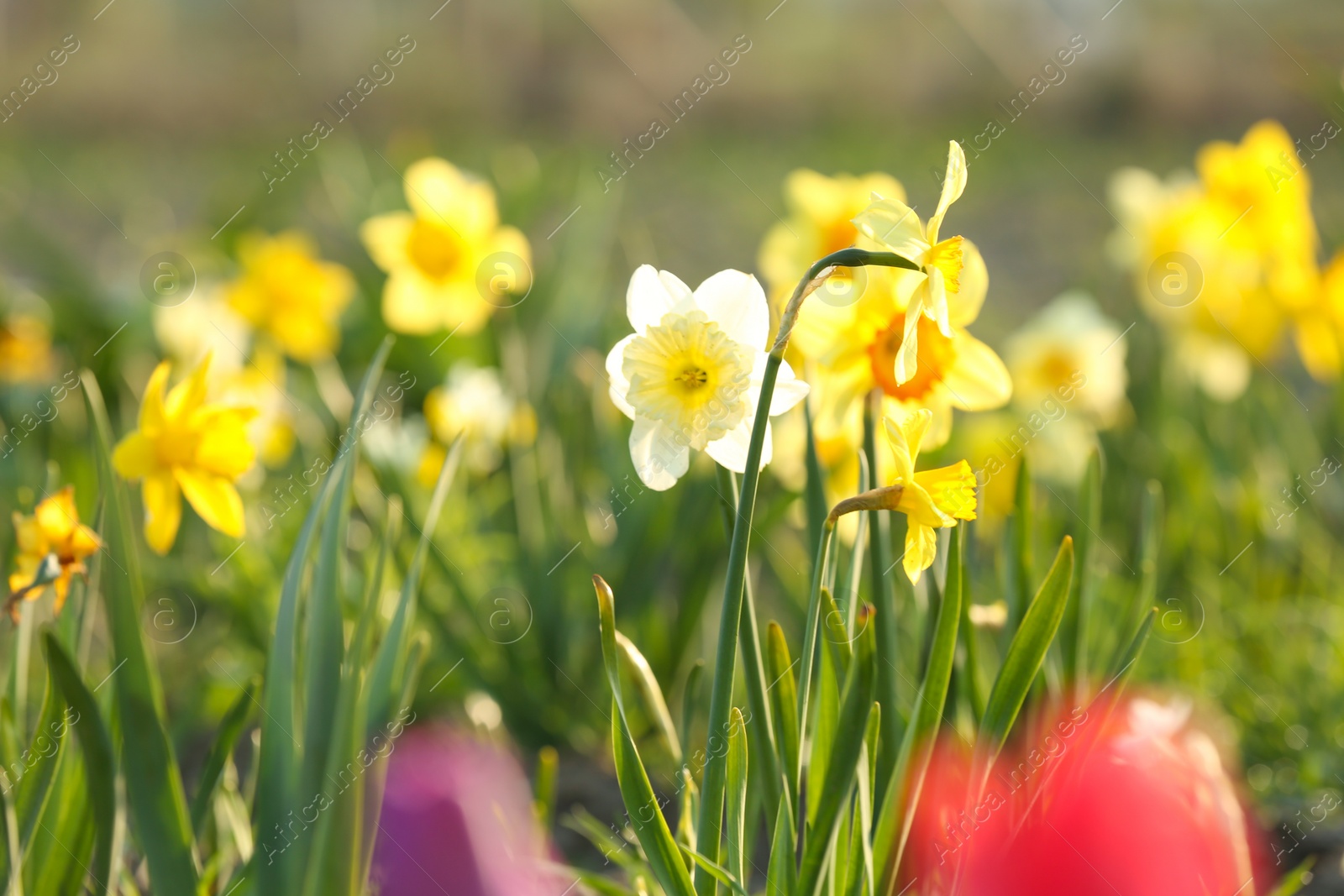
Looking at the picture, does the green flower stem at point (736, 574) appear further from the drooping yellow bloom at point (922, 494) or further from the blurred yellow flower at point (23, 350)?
the blurred yellow flower at point (23, 350)

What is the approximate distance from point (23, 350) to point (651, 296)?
1.57m

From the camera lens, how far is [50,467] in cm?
73

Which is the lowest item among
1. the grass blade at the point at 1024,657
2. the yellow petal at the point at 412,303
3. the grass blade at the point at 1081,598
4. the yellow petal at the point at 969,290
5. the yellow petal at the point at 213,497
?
the grass blade at the point at 1081,598

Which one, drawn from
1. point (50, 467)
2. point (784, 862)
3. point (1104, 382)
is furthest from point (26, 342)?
point (1104, 382)

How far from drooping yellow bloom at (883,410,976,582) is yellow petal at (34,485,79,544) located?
525mm

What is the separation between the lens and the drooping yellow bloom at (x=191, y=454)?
0.68 m

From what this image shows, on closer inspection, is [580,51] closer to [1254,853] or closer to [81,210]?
[81,210]

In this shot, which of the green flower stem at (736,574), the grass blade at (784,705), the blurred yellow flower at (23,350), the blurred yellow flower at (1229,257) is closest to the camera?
the green flower stem at (736,574)

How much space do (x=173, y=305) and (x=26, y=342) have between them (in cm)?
24

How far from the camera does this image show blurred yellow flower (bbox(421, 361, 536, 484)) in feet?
4.55

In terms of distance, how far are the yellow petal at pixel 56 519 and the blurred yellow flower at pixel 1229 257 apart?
4.87 ft

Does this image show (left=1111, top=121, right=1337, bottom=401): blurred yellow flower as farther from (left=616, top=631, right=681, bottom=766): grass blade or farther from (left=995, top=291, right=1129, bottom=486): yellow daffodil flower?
(left=616, top=631, right=681, bottom=766): grass blade

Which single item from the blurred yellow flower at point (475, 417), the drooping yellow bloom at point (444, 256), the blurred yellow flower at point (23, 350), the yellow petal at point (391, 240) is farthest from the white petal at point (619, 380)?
the blurred yellow flower at point (23, 350)

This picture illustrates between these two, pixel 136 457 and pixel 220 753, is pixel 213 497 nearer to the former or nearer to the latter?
pixel 136 457
